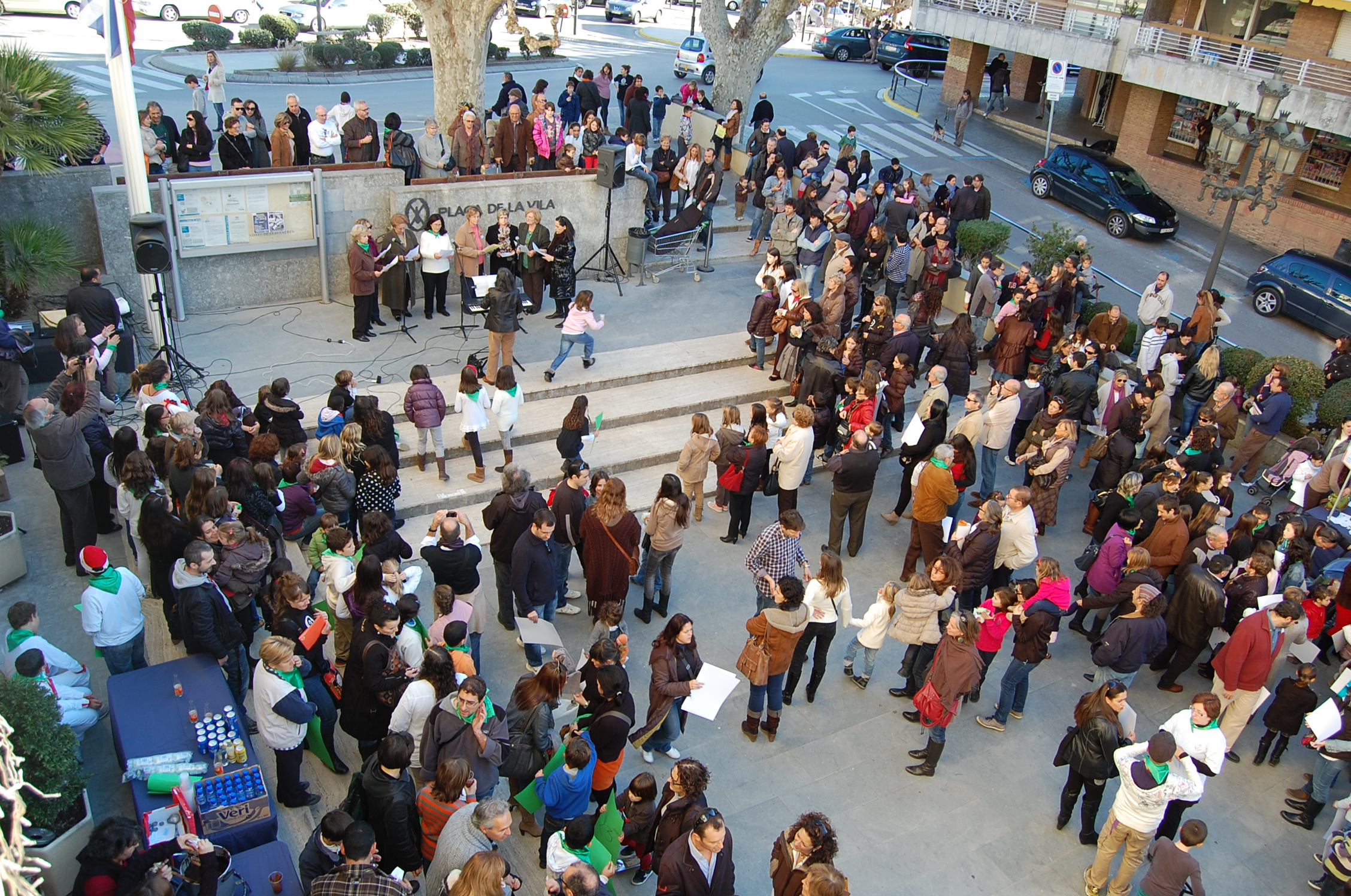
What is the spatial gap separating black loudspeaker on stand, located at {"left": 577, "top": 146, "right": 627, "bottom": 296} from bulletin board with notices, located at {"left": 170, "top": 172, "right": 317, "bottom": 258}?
4.10 meters

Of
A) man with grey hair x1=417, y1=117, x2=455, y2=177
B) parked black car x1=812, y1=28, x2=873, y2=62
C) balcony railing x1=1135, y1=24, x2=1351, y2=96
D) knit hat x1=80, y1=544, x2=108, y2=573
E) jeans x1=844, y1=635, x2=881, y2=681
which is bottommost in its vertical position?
jeans x1=844, y1=635, x2=881, y2=681

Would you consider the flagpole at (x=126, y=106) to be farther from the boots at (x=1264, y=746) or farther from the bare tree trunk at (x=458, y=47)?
the boots at (x=1264, y=746)

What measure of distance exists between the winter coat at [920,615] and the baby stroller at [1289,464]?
499 cm

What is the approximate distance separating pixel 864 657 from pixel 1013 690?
1.31m

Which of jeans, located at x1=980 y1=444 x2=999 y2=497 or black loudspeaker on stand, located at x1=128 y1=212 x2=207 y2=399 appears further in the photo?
jeans, located at x1=980 y1=444 x2=999 y2=497

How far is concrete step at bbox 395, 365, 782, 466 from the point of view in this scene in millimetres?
11766

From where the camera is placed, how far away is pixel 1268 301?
60.3 ft

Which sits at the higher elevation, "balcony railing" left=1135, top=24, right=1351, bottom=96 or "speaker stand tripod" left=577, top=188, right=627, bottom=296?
"balcony railing" left=1135, top=24, right=1351, bottom=96

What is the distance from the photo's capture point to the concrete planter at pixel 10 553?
8812mm

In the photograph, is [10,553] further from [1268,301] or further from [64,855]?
[1268,301]

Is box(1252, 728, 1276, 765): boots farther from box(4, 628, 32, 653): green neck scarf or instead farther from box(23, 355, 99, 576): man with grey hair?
box(23, 355, 99, 576): man with grey hair

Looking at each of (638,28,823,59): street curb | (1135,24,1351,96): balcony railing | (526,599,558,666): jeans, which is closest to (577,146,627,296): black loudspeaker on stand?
(526,599,558,666): jeans

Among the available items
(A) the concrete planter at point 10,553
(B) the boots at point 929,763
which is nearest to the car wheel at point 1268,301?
(B) the boots at point 929,763

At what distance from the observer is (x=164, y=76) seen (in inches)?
1014
